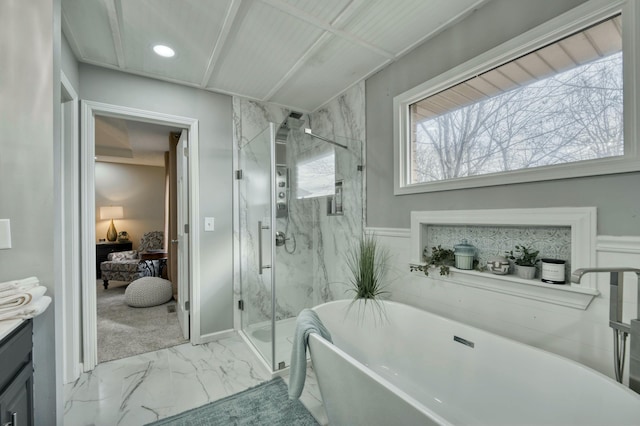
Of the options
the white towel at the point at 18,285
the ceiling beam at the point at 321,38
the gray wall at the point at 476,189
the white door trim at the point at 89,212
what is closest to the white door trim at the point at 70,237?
the white door trim at the point at 89,212

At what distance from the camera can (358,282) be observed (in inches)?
84.4

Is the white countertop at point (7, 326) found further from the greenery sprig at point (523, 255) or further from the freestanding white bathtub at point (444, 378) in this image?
the greenery sprig at point (523, 255)

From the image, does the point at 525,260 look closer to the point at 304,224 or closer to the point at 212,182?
the point at 304,224

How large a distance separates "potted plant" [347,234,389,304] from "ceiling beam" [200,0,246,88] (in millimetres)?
1826

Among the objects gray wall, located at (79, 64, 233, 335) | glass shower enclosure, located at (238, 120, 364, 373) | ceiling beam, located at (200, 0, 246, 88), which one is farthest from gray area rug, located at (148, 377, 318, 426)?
ceiling beam, located at (200, 0, 246, 88)

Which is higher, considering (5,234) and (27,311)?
(5,234)

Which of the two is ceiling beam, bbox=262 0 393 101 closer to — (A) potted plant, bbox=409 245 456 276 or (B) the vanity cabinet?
(A) potted plant, bbox=409 245 456 276

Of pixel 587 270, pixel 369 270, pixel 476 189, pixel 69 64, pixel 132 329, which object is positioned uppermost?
pixel 69 64

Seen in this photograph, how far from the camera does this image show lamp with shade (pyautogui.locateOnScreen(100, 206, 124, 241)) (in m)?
5.69

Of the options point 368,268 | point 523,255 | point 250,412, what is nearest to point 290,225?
point 368,268

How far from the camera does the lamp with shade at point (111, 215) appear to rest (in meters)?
5.69

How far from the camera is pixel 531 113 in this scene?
1544 mm

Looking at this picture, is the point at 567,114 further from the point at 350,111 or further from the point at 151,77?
the point at 151,77

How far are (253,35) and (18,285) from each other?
1.85m
